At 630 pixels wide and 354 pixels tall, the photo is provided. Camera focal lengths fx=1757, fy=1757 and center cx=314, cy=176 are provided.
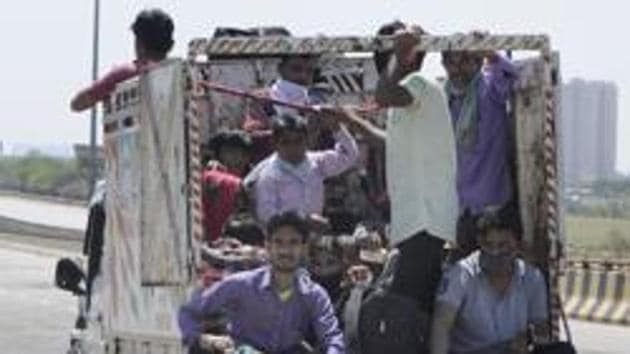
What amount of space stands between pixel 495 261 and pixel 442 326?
0.35 metres

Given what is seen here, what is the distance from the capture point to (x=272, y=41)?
774 cm

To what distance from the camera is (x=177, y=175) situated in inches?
294

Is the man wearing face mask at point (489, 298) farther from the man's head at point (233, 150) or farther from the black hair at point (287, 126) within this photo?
the man's head at point (233, 150)

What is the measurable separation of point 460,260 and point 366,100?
3676mm

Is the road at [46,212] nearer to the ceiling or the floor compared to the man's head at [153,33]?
nearer to the floor

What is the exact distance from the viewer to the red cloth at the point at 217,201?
8.23 meters

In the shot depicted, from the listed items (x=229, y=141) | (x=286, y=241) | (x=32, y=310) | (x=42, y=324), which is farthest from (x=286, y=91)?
(x=32, y=310)

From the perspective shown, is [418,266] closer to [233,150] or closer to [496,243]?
[496,243]

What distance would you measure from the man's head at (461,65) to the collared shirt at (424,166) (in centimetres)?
74

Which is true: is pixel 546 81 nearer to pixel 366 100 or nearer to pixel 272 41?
pixel 272 41

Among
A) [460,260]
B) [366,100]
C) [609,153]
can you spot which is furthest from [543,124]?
[609,153]

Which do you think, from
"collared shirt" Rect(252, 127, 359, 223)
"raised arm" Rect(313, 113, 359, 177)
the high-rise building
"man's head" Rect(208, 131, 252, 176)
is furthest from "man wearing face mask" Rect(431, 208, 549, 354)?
the high-rise building

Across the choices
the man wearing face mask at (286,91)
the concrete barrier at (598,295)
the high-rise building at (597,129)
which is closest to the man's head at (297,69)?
the man wearing face mask at (286,91)

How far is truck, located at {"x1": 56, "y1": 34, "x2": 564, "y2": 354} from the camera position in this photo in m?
7.43
